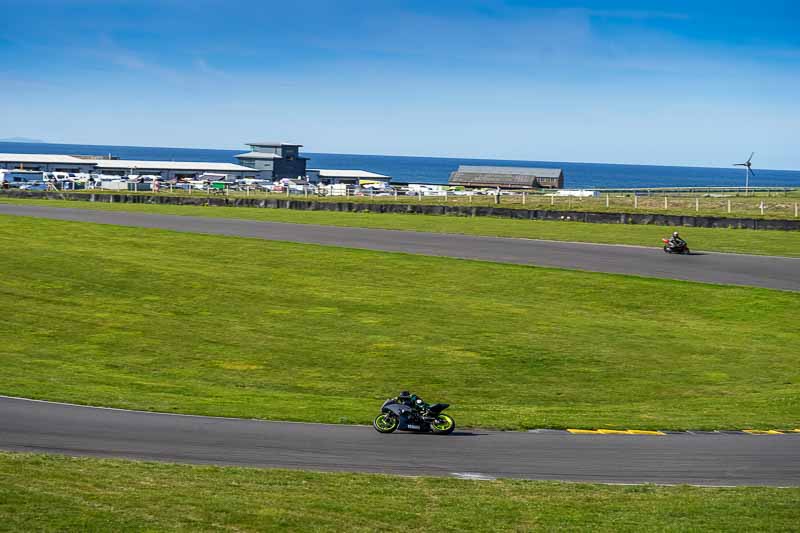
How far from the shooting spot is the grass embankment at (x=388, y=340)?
22984 millimetres

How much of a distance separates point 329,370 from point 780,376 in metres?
12.7

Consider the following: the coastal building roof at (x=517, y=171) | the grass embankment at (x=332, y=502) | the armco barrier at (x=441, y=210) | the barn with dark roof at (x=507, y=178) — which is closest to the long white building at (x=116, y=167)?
the barn with dark roof at (x=507, y=178)

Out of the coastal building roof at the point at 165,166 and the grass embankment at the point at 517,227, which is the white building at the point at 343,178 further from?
the grass embankment at the point at 517,227

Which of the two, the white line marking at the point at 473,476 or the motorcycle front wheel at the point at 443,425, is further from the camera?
the motorcycle front wheel at the point at 443,425

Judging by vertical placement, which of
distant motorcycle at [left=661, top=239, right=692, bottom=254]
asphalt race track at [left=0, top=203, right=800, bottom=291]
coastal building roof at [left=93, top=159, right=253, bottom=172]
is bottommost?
asphalt race track at [left=0, top=203, right=800, bottom=291]

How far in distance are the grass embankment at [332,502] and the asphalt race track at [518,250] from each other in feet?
96.4

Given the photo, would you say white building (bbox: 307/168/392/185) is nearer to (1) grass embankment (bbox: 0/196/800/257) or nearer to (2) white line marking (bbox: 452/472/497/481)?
(1) grass embankment (bbox: 0/196/800/257)

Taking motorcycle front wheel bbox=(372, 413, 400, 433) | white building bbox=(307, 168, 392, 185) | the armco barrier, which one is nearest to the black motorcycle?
motorcycle front wheel bbox=(372, 413, 400, 433)

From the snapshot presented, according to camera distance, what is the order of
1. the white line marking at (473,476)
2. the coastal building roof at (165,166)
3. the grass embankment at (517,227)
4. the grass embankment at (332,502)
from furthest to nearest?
the coastal building roof at (165,166), the grass embankment at (517,227), the white line marking at (473,476), the grass embankment at (332,502)

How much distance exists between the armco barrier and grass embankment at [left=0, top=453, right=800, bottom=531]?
53.1 meters

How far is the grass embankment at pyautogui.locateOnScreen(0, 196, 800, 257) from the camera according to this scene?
57.2 metres

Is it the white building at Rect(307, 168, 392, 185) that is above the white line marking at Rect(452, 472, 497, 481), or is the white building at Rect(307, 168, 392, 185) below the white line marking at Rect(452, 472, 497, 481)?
above

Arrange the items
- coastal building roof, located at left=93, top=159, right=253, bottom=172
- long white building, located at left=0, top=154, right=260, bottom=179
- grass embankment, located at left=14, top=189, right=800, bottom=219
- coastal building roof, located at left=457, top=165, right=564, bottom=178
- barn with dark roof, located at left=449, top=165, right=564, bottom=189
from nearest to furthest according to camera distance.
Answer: grass embankment, located at left=14, top=189, right=800, bottom=219, long white building, located at left=0, top=154, right=260, bottom=179, coastal building roof, located at left=93, top=159, right=253, bottom=172, barn with dark roof, located at left=449, top=165, right=564, bottom=189, coastal building roof, located at left=457, top=165, right=564, bottom=178

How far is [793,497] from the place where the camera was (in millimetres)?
15359
